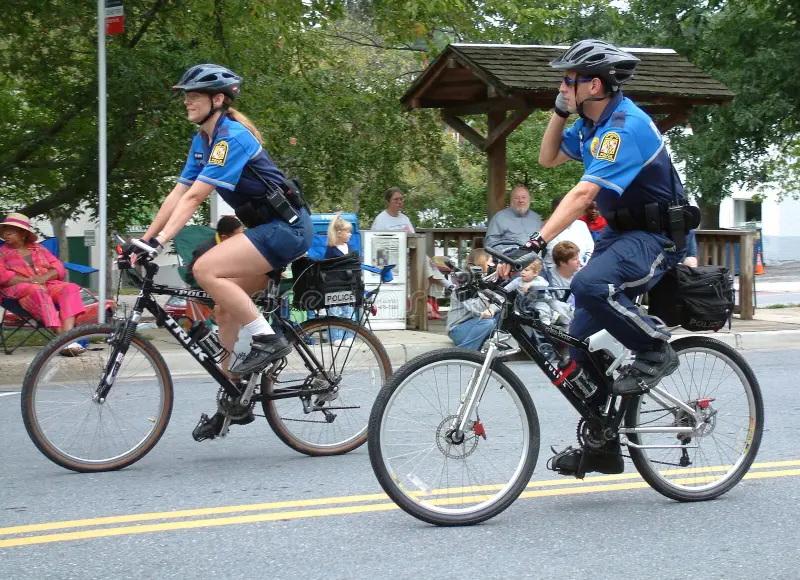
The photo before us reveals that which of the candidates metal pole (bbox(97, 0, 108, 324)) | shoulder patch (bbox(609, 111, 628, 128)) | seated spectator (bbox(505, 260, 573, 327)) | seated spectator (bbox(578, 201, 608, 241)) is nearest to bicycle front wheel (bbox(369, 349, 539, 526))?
shoulder patch (bbox(609, 111, 628, 128))

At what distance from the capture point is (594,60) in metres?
4.72

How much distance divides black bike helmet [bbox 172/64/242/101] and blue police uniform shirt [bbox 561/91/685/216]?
5.88 ft

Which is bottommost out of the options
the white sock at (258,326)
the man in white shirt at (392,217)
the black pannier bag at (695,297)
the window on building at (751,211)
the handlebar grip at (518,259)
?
the white sock at (258,326)

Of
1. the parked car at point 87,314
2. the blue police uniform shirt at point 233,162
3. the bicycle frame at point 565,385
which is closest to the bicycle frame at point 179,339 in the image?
the blue police uniform shirt at point 233,162

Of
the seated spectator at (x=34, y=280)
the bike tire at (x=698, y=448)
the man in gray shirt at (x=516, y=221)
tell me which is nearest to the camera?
the bike tire at (x=698, y=448)

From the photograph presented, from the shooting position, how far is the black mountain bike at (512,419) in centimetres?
468

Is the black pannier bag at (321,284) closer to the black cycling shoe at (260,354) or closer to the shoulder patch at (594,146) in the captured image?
the black cycling shoe at (260,354)

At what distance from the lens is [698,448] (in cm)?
522

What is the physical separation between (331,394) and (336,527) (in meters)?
1.54

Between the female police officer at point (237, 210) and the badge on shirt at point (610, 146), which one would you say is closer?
the badge on shirt at point (610, 146)

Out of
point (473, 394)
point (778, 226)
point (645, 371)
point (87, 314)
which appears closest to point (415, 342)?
point (87, 314)

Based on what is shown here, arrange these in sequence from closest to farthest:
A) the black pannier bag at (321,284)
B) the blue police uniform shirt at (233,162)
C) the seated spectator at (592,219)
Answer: the blue police uniform shirt at (233,162) → the black pannier bag at (321,284) → the seated spectator at (592,219)

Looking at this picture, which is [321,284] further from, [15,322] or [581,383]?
[15,322]

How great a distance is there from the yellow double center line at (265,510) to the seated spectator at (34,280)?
18.8ft
